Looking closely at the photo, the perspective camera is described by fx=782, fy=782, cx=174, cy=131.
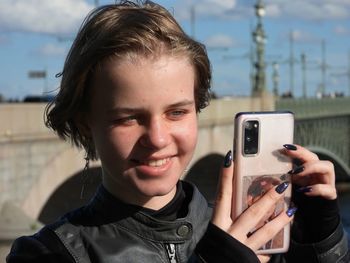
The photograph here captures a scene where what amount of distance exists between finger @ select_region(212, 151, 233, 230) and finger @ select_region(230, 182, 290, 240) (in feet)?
0.08

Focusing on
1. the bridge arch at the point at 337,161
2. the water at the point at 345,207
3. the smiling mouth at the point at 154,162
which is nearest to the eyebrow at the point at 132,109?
the smiling mouth at the point at 154,162

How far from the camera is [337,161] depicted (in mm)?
37625

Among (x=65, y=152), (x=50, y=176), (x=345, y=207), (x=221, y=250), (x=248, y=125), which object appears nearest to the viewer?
(x=221, y=250)

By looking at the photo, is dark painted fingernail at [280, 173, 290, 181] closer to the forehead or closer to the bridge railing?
the forehead

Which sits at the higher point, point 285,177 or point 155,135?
point 155,135

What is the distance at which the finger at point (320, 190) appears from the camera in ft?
5.84

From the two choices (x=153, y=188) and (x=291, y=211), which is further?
(x=291, y=211)

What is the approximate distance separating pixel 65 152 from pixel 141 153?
1560 cm

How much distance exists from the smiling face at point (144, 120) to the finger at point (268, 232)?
0.20 metres

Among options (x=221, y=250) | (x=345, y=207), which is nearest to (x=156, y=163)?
(x=221, y=250)

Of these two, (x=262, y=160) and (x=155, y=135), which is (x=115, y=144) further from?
(x=262, y=160)

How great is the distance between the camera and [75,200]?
23.5 metres

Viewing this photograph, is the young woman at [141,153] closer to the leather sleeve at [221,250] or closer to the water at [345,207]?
the leather sleeve at [221,250]

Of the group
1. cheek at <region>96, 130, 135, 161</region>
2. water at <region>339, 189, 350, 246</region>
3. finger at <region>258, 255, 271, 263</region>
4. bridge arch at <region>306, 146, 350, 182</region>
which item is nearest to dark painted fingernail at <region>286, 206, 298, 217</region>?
finger at <region>258, 255, 271, 263</region>
